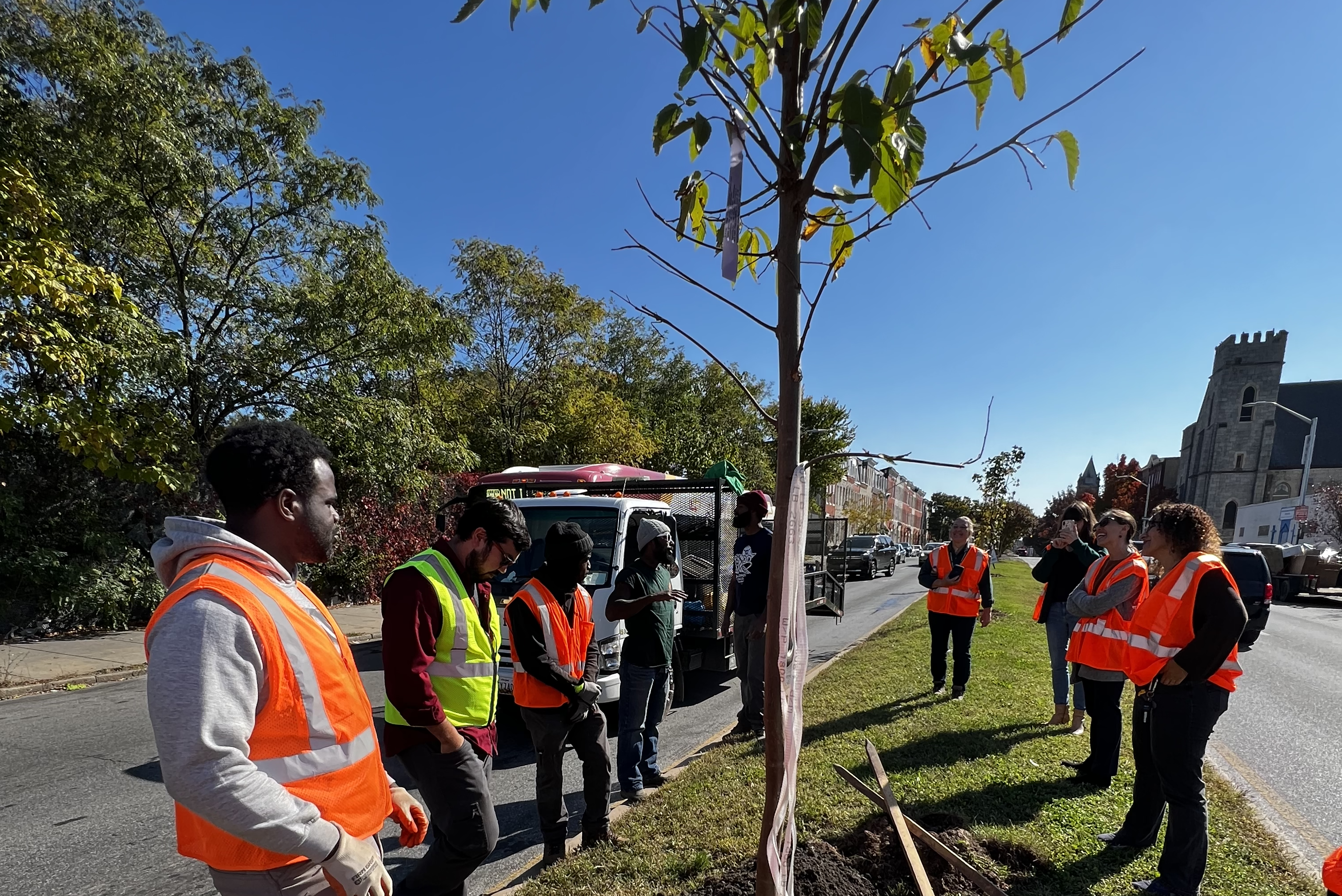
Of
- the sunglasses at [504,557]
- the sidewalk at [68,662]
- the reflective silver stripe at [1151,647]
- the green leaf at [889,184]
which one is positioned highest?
the green leaf at [889,184]

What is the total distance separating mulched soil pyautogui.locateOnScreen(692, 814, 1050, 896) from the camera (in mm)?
2912

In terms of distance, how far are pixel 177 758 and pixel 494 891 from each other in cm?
245

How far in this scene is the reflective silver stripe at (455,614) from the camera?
2609 mm

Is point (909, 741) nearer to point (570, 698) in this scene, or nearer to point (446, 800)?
point (570, 698)

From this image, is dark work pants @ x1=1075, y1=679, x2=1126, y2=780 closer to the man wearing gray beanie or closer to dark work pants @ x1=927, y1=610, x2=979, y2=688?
dark work pants @ x1=927, y1=610, x2=979, y2=688

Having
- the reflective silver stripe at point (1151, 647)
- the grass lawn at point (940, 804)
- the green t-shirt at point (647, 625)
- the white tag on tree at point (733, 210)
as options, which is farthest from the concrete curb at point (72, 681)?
the white tag on tree at point (733, 210)

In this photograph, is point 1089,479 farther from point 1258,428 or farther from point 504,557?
point 504,557

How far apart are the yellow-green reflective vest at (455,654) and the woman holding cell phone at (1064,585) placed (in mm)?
4754

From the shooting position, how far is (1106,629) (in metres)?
4.47

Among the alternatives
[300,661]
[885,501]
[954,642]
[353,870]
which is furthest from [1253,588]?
[885,501]

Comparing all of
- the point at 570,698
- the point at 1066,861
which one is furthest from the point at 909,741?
the point at 570,698

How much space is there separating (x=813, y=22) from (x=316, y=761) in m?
1.94

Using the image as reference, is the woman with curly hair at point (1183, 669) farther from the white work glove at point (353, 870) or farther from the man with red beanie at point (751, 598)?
the white work glove at point (353, 870)

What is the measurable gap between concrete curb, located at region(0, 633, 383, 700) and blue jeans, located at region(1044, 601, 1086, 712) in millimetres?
6948
